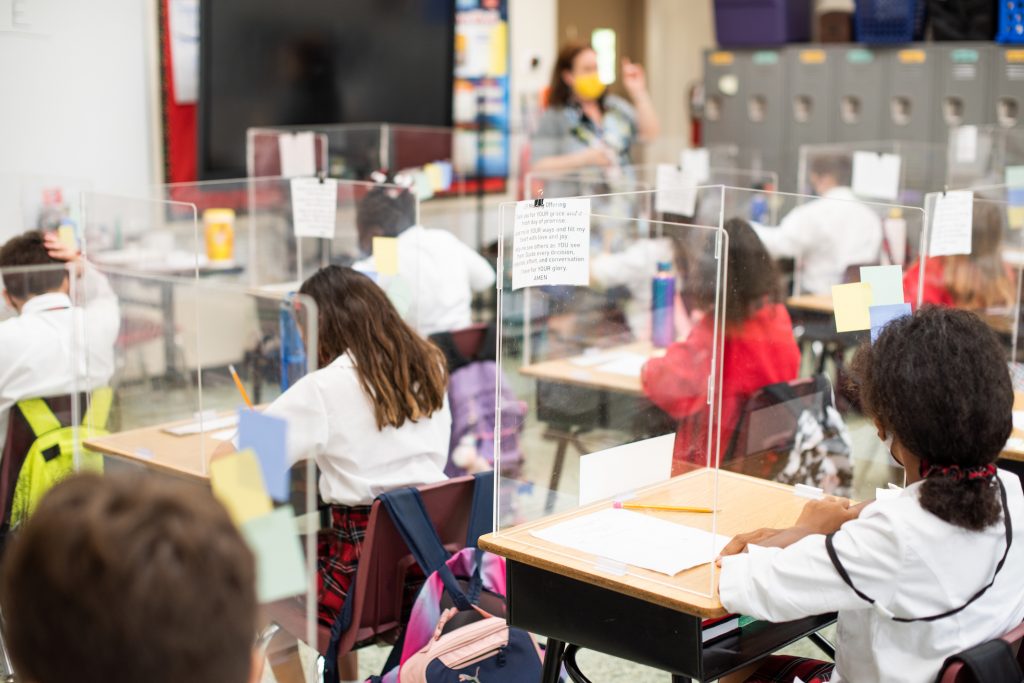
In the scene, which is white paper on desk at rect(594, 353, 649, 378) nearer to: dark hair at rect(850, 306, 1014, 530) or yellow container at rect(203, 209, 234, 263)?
dark hair at rect(850, 306, 1014, 530)

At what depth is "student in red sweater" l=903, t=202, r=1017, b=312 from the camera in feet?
11.1

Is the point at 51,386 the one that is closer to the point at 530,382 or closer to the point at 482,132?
the point at 530,382

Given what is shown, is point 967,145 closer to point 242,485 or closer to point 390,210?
point 390,210

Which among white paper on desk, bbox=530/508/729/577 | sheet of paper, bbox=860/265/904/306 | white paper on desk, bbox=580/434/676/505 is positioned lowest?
white paper on desk, bbox=530/508/729/577

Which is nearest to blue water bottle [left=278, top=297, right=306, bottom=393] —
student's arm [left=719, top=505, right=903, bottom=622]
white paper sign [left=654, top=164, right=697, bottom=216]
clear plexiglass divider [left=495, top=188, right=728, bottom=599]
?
clear plexiglass divider [left=495, top=188, right=728, bottom=599]

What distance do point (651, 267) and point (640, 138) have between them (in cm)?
244

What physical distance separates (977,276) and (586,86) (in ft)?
8.40

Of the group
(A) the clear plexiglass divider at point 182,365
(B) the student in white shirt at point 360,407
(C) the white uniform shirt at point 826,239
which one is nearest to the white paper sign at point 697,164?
(C) the white uniform shirt at point 826,239

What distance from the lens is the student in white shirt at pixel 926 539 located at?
154 centimetres

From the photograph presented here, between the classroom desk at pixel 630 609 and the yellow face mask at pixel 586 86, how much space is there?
12.4 feet

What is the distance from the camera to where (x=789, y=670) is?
1974 mm

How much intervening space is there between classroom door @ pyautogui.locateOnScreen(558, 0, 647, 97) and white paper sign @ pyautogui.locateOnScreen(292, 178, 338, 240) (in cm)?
427

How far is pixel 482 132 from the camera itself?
650 cm

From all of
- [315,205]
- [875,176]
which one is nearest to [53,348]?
[315,205]
